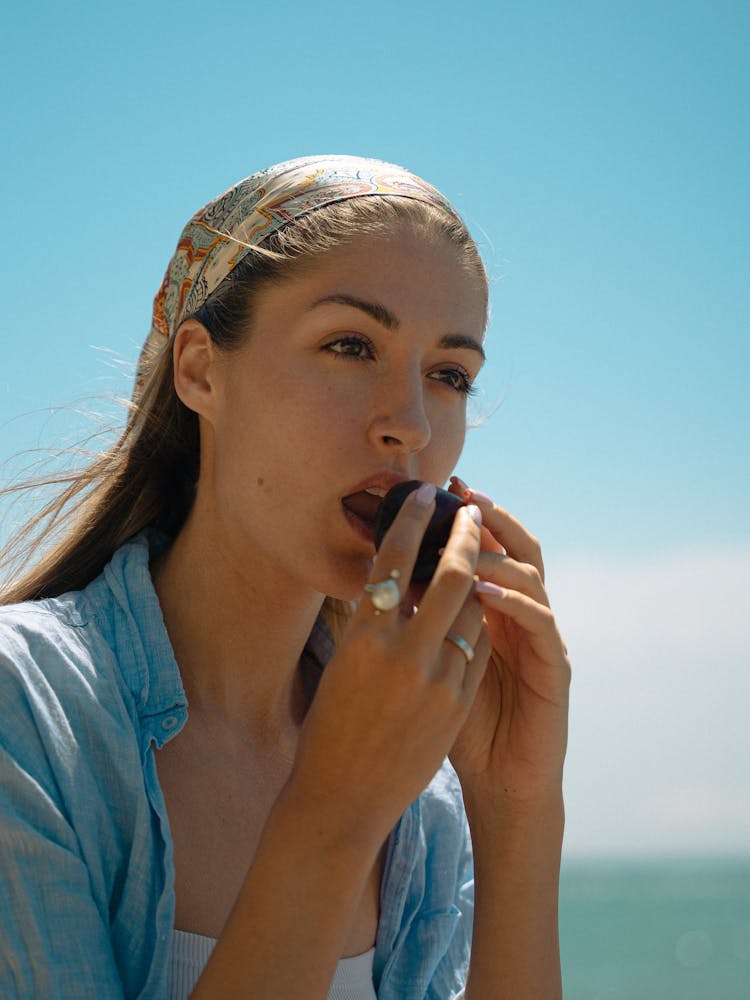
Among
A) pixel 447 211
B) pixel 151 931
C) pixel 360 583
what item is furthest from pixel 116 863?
pixel 447 211

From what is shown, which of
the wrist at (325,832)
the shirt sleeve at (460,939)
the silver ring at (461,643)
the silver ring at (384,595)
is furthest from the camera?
the shirt sleeve at (460,939)

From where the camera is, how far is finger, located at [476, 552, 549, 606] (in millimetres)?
2584

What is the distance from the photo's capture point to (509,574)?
2602 mm

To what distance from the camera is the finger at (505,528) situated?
284 centimetres

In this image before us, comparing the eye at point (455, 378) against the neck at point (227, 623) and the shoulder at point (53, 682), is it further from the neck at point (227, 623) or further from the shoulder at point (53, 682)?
the shoulder at point (53, 682)

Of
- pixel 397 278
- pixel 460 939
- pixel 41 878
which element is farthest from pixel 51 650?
pixel 460 939

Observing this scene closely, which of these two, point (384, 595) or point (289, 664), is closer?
point (384, 595)

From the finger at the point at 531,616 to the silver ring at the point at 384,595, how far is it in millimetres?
306

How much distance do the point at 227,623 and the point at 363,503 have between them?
70cm

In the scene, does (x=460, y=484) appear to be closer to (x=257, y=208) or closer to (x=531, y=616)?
(x=531, y=616)

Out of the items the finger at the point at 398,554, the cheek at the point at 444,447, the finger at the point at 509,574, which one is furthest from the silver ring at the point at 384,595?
the cheek at the point at 444,447

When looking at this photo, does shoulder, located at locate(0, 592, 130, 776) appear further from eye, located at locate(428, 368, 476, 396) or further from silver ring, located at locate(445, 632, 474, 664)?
eye, located at locate(428, 368, 476, 396)

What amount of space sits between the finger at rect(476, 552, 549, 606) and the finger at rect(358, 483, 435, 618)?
0.24m

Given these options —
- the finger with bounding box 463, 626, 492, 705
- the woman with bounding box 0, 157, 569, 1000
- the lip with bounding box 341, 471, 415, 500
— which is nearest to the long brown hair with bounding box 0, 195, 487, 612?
the woman with bounding box 0, 157, 569, 1000
